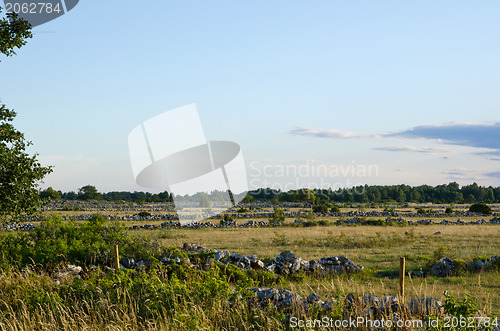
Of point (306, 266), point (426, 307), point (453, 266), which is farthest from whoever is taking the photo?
point (453, 266)

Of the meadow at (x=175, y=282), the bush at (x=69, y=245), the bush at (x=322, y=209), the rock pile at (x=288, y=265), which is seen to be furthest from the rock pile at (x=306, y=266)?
the bush at (x=322, y=209)

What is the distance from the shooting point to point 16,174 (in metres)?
15.6

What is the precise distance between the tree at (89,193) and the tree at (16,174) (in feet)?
383

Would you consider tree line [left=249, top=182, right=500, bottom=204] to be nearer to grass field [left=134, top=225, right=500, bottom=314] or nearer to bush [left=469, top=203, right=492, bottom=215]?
bush [left=469, top=203, right=492, bottom=215]

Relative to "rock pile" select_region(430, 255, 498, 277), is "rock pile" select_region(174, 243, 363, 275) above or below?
above

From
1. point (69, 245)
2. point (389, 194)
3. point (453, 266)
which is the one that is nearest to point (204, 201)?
point (389, 194)

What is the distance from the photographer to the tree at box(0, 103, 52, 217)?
50.9 feet

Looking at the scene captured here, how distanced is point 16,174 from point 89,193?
397ft

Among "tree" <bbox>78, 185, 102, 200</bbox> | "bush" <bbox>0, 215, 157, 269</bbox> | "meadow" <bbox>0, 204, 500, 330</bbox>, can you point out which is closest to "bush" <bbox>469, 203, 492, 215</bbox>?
"meadow" <bbox>0, 204, 500, 330</bbox>

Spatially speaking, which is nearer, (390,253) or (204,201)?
(390,253)

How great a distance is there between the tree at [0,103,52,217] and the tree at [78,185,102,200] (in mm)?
116691

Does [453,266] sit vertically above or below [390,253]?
above

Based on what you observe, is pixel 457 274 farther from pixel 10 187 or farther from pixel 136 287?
pixel 10 187

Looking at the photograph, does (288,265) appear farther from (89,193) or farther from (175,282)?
(89,193)
